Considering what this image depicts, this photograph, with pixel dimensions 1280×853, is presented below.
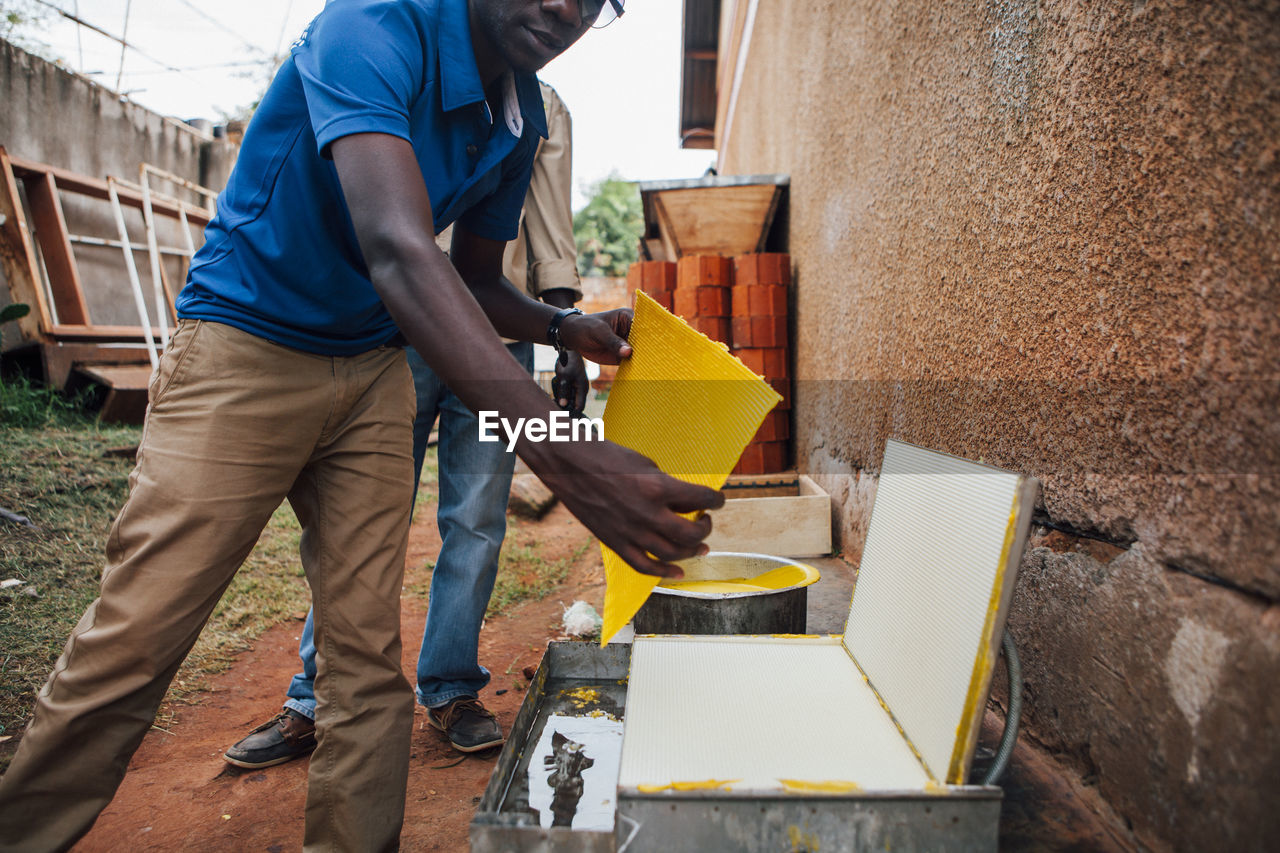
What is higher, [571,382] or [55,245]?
[55,245]

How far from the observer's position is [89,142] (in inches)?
317

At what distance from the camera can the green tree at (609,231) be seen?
83.0 feet

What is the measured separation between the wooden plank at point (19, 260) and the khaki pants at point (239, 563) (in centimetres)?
671

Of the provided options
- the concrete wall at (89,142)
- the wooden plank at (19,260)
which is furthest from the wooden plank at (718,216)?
the concrete wall at (89,142)

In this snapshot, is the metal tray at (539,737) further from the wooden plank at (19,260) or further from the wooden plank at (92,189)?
the wooden plank at (92,189)

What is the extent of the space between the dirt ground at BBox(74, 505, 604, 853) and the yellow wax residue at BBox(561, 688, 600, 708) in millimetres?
410

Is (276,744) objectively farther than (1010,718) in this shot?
Yes

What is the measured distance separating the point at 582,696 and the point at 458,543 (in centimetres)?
81

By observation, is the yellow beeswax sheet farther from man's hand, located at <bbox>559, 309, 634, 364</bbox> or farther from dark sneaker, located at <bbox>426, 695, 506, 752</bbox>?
dark sneaker, located at <bbox>426, 695, 506, 752</bbox>

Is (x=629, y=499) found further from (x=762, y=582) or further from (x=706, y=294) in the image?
(x=706, y=294)

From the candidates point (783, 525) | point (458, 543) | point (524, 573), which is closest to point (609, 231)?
point (524, 573)

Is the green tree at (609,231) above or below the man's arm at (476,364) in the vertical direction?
above

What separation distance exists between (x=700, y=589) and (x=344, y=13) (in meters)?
1.42

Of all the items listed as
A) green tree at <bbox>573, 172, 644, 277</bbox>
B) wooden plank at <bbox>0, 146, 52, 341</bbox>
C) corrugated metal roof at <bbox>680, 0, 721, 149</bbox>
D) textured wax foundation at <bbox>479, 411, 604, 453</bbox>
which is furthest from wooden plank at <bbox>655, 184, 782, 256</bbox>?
green tree at <bbox>573, 172, 644, 277</bbox>
